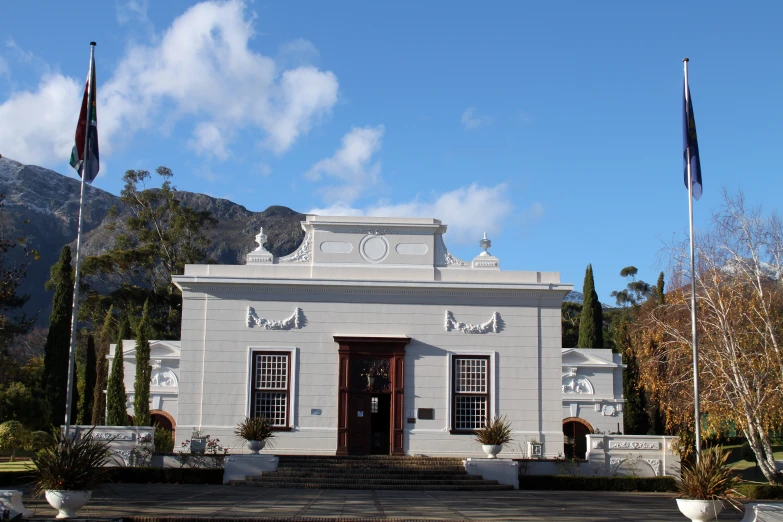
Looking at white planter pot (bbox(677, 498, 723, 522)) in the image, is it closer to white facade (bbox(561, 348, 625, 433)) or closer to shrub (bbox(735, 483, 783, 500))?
shrub (bbox(735, 483, 783, 500))

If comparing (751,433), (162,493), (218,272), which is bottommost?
(162,493)

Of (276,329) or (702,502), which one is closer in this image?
(702,502)

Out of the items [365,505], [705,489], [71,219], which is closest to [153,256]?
→ [365,505]

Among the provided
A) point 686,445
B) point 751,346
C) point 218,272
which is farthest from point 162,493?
point 751,346

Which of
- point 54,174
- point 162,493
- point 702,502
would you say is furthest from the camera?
point 54,174

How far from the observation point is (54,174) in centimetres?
15000

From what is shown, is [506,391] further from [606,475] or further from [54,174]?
[54,174]

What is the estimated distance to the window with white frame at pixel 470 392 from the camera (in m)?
21.9

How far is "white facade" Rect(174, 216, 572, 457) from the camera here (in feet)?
70.9

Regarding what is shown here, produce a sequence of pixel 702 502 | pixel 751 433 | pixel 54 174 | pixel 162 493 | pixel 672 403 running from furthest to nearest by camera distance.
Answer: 1. pixel 54 174
2. pixel 672 403
3. pixel 751 433
4. pixel 162 493
5. pixel 702 502

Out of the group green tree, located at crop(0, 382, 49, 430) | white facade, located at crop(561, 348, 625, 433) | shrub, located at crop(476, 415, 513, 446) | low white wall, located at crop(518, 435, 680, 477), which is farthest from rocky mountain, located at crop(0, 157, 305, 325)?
low white wall, located at crop(518, 435, 680, 477)

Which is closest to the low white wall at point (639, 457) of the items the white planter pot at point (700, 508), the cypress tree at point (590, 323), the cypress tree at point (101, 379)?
the white planter pot at point (700, 508)

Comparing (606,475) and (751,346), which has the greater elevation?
(751,346)

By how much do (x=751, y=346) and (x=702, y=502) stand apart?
9009 millimetres
